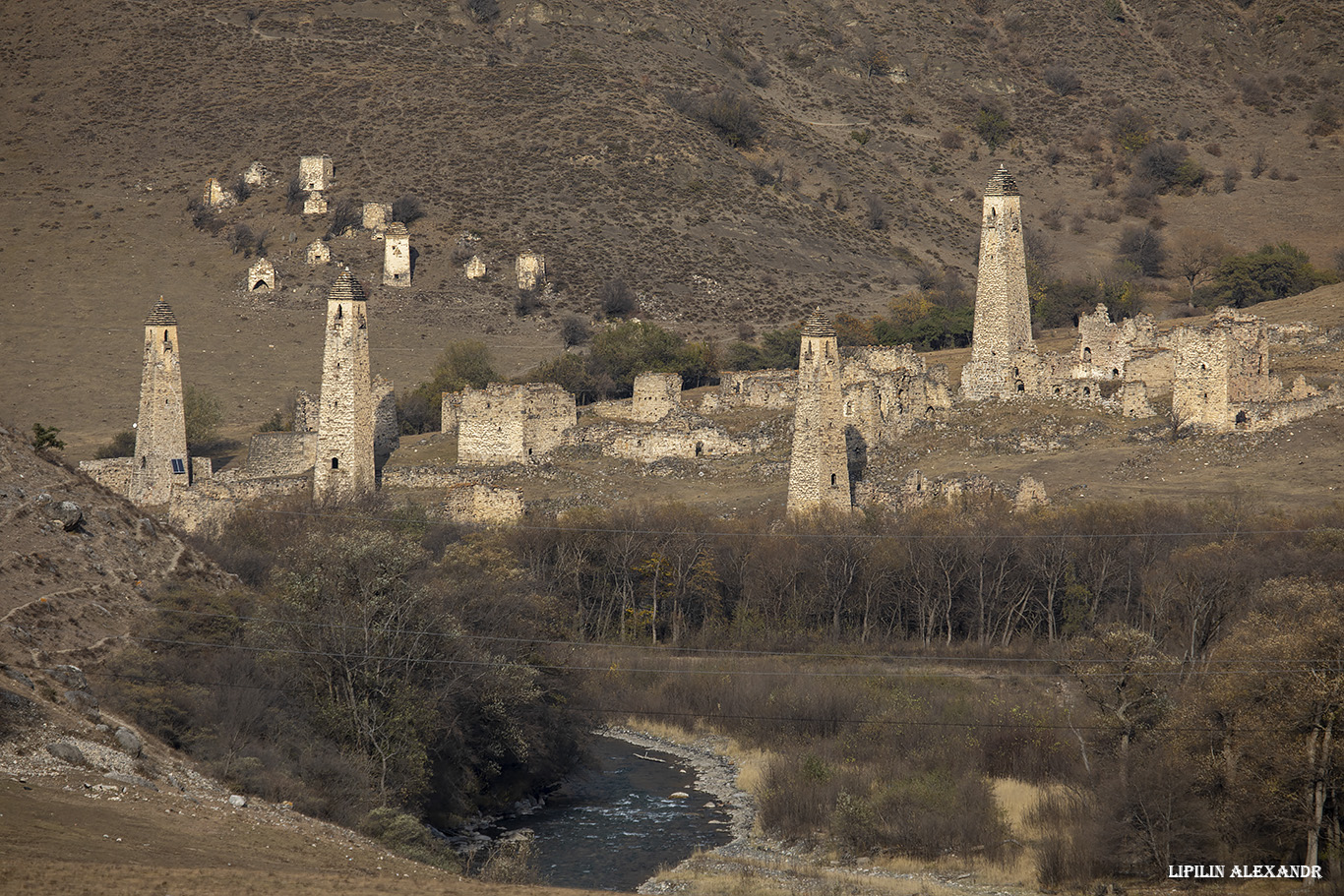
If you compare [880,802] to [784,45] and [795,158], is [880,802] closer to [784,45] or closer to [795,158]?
[795,158]

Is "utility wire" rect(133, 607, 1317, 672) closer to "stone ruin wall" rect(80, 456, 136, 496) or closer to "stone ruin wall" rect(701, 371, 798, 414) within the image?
"stone ruin wall" rect(701, 371, 798, 414)

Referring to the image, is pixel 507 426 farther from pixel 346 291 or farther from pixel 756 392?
pixel 756 392

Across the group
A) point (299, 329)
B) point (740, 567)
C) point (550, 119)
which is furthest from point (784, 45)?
point (740, 567)

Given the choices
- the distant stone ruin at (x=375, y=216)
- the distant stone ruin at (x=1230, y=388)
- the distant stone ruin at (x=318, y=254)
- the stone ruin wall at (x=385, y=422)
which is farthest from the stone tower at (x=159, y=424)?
the distant stone ruin at (x=375, y=216)

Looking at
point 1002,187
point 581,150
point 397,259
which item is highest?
point 581,150

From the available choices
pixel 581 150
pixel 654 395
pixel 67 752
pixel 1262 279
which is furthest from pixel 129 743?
pixel 581 150
